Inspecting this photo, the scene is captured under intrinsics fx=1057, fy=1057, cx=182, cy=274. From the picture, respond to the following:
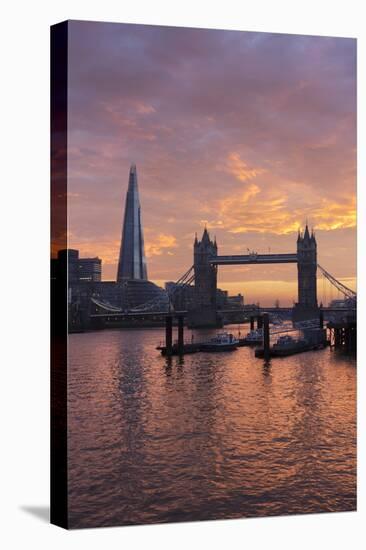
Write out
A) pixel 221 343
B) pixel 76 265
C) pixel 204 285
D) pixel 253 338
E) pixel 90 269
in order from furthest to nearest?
1. pixel 221 343
2. pixel 253 338
3. pixel 204 285
4. pixel 90 269
5. pixel 76 265

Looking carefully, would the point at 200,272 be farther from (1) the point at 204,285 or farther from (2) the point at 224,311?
(2) the point at 224,311

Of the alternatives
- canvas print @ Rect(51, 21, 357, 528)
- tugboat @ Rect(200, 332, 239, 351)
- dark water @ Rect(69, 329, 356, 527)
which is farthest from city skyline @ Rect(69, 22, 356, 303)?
dark water @ Rect(69, 329, 356, 527)

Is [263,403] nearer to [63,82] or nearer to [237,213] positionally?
[237,213]

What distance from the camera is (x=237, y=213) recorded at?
912cm

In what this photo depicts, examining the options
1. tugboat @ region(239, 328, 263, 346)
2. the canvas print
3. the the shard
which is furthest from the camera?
tugboat @ region(239, 328, 263, 346)

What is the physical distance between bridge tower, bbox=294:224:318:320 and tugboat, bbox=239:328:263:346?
1.24 ft

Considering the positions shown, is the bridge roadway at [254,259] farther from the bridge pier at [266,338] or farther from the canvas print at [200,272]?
the bridge pier at [266,338]

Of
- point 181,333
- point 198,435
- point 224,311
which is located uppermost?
point 224,311

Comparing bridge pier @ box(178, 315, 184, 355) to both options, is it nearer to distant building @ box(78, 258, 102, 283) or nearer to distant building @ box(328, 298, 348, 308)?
distant building @ box(78, 258, 102, 283)

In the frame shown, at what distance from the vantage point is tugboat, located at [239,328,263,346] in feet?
29.9

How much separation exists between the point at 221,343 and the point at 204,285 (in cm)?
66

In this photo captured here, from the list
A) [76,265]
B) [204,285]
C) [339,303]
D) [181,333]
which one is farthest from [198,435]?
[339,303]

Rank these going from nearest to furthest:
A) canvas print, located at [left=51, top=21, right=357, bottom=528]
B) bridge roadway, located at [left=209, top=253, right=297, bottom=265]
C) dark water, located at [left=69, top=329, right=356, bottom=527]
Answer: dark water, located at [left=69, top=329, right=356, bottom=527]
canvas print, located at [left=51, top=21, right=357, bottom=528]
bridge roadway, located at [left=209, top=253, right=297, bottom=265]

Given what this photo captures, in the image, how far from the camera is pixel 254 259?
30.2 feet
